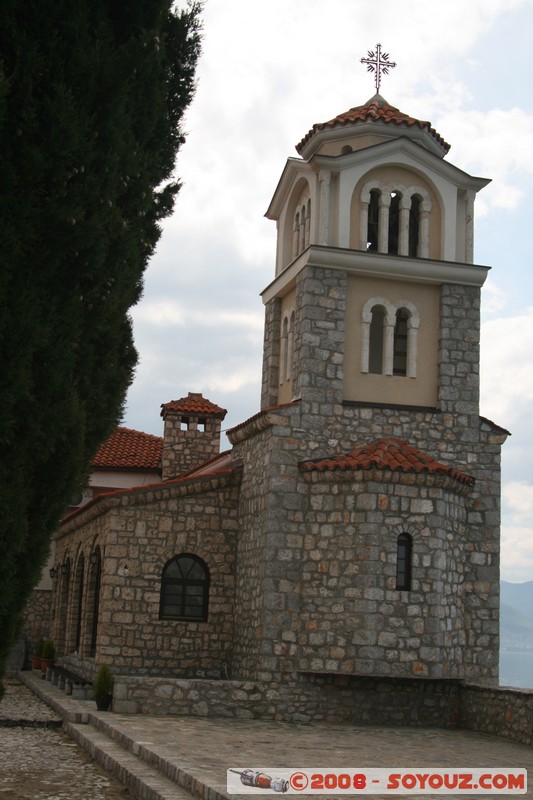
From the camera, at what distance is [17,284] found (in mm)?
8867

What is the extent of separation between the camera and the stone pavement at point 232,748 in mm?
10430

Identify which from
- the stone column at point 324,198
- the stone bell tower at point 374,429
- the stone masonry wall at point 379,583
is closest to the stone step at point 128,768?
the stone bell tower at point 374,429

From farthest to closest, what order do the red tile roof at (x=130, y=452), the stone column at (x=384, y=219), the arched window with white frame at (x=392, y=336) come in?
1. the red tile roof at (x=130, y=452)
2. the stone column at (x=384, y=219)
3. the arched window with white frame at (x=392, y=336)

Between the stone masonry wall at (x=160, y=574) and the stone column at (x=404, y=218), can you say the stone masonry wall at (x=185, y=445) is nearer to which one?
the stone masonry wall at (x=160, y=574)

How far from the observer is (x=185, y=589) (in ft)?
61.1

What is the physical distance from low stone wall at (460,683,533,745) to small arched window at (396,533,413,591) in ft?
6.71

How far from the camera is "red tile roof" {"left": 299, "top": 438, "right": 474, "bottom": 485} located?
16250 millimetres

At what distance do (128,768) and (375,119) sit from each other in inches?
495

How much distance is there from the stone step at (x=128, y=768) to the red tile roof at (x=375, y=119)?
11.3 metres

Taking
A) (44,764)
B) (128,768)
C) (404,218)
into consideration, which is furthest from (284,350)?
(128,768)

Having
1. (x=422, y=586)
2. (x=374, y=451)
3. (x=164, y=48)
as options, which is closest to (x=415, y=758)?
(x=422, y=586)

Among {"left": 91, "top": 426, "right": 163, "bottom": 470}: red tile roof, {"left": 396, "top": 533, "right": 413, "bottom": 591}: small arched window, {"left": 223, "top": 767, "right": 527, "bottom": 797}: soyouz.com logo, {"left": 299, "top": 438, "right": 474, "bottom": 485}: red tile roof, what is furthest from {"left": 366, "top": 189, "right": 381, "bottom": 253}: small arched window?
{"left": 91, "top": 426, "right": 163, "bottom": 470}: red tile roof

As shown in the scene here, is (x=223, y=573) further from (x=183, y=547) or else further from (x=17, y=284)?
(x=17, y=284)

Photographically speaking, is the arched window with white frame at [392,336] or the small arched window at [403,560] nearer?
the small arched window at [403,560]
